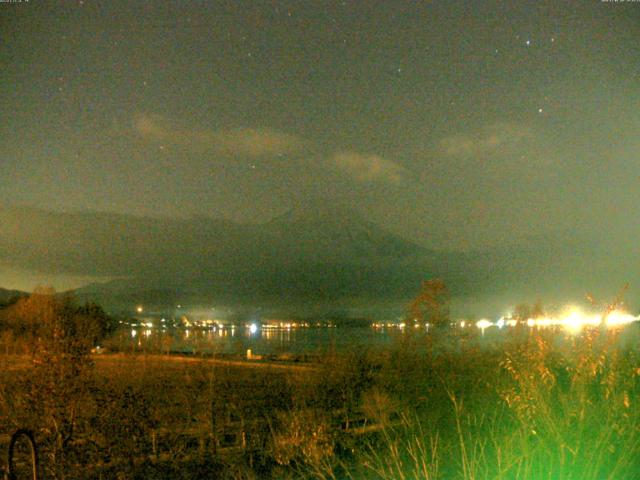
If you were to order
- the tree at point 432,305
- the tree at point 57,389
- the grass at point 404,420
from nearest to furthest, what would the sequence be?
the grass at point 404,420, the tree at point 57,389, the tree at point 432,305

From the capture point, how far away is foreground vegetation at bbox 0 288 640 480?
4875mm

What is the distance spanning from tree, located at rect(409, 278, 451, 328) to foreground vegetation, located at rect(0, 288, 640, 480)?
15.2 feet

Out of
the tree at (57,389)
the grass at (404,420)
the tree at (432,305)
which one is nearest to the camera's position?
the grass at (404,420)

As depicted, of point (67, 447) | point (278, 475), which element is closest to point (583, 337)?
point (278, 475)

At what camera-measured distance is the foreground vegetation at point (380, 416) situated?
4875mm

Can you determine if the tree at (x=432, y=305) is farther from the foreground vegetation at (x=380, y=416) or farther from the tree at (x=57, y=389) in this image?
the tree at (x=57, y=389)

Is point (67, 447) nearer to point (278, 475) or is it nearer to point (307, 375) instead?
point (278, 475)

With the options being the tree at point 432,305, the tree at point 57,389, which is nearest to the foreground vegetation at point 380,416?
the tree at point 57,389

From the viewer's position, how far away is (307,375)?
54.4 feet

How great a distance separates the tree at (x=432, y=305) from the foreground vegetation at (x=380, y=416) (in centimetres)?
463

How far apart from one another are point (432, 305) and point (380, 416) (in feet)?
62.4

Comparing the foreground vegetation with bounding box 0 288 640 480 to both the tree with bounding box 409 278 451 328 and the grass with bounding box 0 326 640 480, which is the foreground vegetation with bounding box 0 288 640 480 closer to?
the grass with bounding box 0 326 640 480

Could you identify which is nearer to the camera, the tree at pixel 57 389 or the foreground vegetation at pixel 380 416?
the foreground vegetation at pixel 380 416

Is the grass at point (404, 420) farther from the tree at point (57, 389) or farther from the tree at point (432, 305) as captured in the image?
the tree at point (432, 305)
